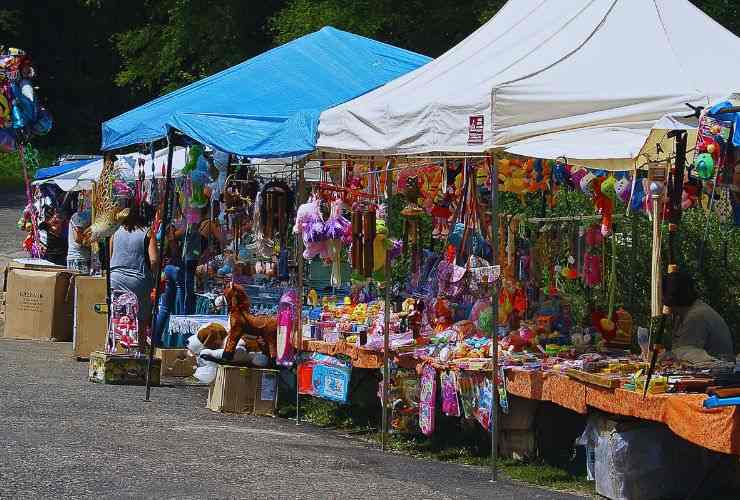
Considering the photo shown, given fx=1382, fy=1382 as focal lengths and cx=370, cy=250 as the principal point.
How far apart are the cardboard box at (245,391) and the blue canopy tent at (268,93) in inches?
74.6

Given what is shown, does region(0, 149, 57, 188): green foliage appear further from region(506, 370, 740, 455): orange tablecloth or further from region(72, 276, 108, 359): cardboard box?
region(506, 370, 740, 455): orange tablecloth

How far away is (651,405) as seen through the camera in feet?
25.7

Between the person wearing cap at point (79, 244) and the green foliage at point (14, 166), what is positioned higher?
the green foliage at point (14, 166)

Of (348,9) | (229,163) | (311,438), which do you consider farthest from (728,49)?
(348,9)

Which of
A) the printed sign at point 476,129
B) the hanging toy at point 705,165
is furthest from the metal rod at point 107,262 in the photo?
the hanging toy at point 705,165

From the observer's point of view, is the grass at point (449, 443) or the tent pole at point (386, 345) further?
the tent pole at point (386, 345)

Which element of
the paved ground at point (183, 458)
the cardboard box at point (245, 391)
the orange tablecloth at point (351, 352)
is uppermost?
the orange tablecloth at point (351, 352)

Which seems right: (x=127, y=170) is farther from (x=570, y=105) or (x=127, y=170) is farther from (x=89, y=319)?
(x=570, y=105)

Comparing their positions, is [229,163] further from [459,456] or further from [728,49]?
[728,49]

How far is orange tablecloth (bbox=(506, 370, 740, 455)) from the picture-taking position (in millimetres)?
7215

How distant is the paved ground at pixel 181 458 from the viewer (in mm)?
8008

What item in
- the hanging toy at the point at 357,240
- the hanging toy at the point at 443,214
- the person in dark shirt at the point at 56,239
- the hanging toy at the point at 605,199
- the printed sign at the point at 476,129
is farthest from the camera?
the person in dark shirt at the point at 56,239

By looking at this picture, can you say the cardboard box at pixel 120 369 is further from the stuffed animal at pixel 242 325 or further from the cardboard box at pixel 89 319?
the cardboard box at pixel 89 319

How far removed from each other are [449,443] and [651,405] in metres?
2.81
